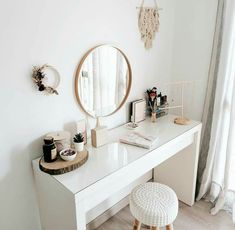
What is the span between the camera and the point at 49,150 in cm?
130

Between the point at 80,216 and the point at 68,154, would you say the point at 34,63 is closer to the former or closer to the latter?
the point at 68,154

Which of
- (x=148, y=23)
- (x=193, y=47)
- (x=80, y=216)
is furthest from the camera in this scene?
(x=193, y=47)

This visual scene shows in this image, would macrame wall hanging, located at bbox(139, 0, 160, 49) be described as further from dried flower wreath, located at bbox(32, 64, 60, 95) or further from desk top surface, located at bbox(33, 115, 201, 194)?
dried flower wreath, located at bbox(32, 64, 60, 95)

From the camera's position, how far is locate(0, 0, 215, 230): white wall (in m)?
1.23

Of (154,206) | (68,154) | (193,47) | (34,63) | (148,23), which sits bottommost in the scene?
(154,206)

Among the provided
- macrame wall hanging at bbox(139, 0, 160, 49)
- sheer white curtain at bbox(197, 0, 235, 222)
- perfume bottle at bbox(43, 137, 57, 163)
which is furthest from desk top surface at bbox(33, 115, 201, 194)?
macrame wall hanging at bbox(139, 0, 160, 49)

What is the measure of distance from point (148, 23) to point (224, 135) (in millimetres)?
1166

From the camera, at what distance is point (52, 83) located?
143 centimetres

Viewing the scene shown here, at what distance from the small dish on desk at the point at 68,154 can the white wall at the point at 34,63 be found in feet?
0.65

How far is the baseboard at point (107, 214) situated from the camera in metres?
1.92

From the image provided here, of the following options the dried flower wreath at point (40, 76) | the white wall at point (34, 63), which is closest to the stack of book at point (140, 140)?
the white wall at point (34, 63)

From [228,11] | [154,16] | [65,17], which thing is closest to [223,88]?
[228,11]

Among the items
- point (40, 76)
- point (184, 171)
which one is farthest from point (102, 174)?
point (184, 171)

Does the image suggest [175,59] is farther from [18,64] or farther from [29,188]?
[29,188]
